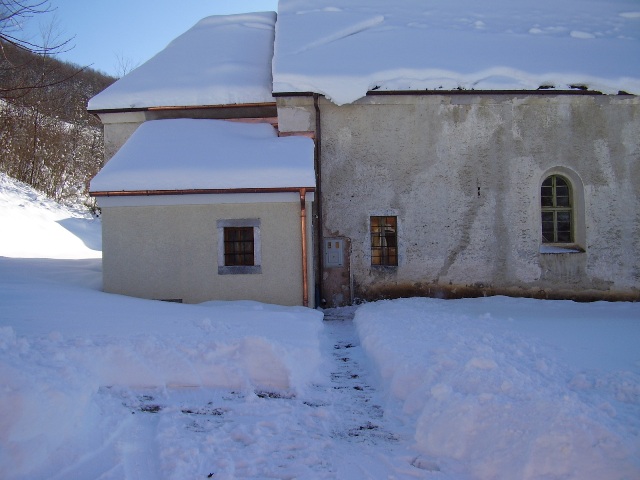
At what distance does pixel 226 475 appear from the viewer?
122 inches

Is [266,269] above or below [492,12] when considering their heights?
below

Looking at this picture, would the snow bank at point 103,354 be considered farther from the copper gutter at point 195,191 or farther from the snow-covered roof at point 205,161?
the snow-covered roof at point 205,161

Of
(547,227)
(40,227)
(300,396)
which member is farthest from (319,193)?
(40,227)

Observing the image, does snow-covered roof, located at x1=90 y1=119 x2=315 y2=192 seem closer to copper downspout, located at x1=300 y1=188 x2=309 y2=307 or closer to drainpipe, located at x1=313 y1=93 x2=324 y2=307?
copper downspout, located at x1=300 y1=188 x2=309 y2=307

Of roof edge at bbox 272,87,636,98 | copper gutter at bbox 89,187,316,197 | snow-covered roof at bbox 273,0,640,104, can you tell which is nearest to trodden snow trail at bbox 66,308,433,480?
copper gutter at bbox 89,187,316,197

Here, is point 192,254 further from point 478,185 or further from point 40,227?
point 40,227

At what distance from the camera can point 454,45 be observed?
12938 millimetres

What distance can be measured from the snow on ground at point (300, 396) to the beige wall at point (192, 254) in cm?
185

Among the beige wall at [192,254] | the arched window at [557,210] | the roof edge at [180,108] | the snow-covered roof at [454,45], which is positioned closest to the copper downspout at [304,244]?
the beige wall at [192,254]

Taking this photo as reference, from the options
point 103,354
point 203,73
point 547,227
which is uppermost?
point 203,73

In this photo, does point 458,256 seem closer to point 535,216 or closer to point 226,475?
point 535,216

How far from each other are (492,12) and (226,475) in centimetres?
1543

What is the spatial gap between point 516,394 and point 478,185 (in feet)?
27.4

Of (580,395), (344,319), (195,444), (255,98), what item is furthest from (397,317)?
(255,98)
